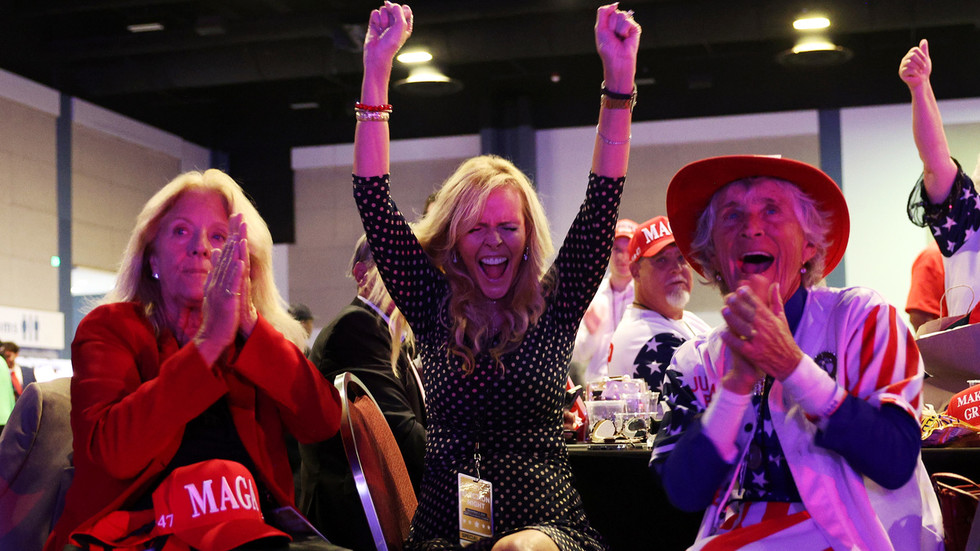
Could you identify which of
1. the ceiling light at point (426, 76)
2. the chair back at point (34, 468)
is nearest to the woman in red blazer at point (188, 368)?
the chair back at point (34, 468)

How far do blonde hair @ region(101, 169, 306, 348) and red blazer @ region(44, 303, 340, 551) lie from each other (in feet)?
0.24

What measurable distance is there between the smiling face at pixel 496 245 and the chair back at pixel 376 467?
0.42 m

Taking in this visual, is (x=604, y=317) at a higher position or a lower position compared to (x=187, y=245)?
lower

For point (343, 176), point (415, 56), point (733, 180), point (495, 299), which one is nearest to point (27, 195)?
point (343, 176)

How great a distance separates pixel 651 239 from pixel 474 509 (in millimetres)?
2289

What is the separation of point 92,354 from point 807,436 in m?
1.51

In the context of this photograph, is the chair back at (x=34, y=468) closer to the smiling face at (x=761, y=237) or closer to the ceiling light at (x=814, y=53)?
the smiling face at (x=761, y=237)

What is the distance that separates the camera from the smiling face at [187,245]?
2.27 metres

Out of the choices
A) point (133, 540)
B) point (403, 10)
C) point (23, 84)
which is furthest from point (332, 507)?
point (23, 84)

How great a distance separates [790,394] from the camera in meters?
1.69

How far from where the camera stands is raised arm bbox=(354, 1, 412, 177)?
7.45 ft

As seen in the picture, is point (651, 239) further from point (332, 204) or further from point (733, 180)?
point (332, 204)

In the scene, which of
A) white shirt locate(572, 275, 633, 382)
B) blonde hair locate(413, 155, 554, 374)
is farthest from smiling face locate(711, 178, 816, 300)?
white shirt locate(572, 275, 633, 382)

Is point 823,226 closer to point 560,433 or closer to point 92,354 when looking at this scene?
point 560,433
